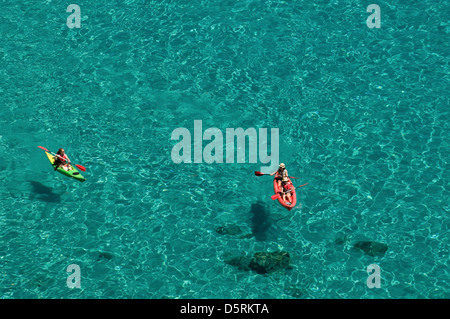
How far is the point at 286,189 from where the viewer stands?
3034 cm

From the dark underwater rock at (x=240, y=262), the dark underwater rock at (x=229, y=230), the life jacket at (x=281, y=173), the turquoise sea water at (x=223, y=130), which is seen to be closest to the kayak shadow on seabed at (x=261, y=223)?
the turquoise sea water at (x=223, y=130)

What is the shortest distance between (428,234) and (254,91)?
974cm

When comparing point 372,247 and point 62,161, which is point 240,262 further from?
point 62,161

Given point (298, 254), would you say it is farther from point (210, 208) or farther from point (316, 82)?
point (316, 82)

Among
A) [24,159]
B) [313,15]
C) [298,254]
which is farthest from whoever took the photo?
[313,15]

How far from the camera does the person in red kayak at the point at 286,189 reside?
30.1 meters

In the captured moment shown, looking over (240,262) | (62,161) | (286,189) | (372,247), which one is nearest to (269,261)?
(240,262)

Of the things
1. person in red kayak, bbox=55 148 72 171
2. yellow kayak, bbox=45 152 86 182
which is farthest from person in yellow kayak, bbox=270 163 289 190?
person in red kayak, bbox=55 148 72 171

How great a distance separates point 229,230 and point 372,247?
5.03 m

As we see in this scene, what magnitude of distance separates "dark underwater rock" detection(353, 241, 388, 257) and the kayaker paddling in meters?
10.8

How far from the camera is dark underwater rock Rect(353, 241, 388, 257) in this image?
96.6ft

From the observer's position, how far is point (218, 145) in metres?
33.4
